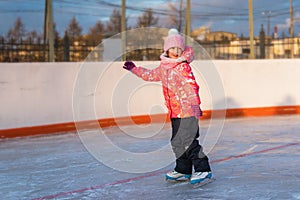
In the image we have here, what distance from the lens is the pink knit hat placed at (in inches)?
175

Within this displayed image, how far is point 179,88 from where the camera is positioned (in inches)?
173

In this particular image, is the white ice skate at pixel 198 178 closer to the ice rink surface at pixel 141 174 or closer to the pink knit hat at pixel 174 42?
the ice rink surface at pixel 141 174

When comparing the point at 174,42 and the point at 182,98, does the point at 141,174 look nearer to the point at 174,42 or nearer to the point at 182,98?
the point at 182,98

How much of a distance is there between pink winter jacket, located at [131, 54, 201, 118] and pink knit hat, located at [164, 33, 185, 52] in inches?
4.6

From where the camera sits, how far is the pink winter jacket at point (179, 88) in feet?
14.3

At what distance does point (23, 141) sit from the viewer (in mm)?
8234

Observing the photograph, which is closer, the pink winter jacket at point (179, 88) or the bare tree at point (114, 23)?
the pink winter jacket at point (179, 88)

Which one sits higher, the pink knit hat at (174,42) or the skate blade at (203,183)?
the pink knit hat at (174,42)

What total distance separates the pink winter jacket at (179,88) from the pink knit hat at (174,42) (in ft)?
0.38

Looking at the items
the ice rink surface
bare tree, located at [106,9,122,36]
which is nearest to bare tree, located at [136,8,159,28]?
bare tree, located at [106,9,122,36]

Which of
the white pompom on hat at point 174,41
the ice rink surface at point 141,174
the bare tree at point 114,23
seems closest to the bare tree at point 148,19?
the bare tree at point 114,23

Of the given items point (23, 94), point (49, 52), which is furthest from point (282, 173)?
point (49, 52)

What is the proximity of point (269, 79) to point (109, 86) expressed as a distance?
416 cm

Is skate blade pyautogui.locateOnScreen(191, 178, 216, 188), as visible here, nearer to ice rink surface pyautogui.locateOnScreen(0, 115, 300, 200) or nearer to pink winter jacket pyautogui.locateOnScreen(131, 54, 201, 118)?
ice rink surface pyautogui.locateOnScreen(0, 115, 300, 200)
